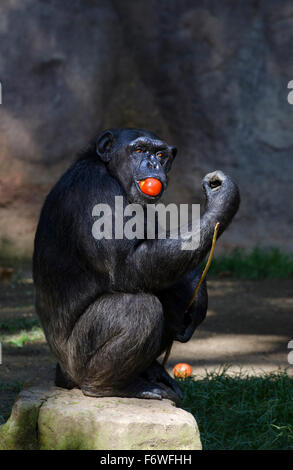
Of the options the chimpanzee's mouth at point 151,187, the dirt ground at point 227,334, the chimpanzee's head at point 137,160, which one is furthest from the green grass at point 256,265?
the chimpanzee's mouth at point 151,187

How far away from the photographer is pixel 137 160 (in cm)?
285

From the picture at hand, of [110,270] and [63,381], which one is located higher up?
[110,270]

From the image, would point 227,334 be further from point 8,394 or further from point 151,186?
point 151,186

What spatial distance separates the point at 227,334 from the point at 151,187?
2.58 m

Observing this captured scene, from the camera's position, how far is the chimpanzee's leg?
264 centimetres

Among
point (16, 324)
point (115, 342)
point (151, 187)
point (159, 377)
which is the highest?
point (151, 187)

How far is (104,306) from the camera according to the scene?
2662 mm

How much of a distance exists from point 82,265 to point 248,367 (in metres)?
1.92

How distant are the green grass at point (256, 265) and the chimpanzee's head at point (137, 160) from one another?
4.32 meters

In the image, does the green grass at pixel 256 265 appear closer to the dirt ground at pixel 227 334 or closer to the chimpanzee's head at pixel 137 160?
the dirt ground at pixel 227 334

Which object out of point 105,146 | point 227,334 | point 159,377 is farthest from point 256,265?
point 105,146

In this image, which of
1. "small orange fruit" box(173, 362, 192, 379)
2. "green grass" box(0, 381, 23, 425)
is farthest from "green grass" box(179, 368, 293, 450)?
"green grass" box(0, 381, 23, 425)

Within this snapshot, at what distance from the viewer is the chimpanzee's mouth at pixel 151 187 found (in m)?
2.73
